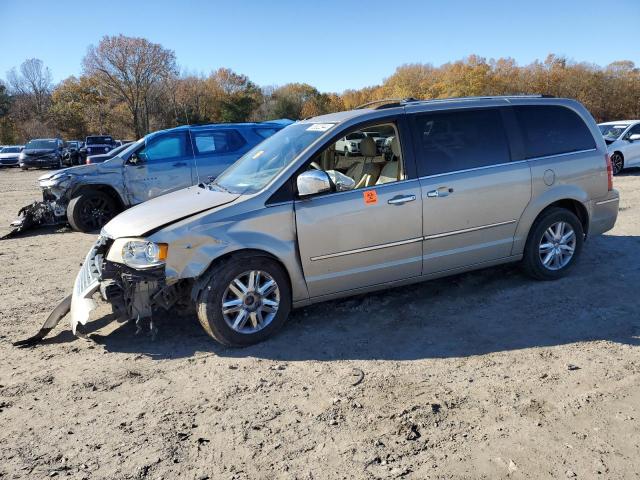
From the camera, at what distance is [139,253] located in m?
3.97

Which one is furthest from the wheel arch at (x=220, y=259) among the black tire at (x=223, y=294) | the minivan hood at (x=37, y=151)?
the minivan hood at (x=37, y=151)

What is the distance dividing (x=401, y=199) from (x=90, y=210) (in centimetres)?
706

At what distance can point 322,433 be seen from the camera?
9.70ft

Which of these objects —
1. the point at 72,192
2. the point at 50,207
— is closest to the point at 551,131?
the point at 72,192

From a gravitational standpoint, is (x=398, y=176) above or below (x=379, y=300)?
above

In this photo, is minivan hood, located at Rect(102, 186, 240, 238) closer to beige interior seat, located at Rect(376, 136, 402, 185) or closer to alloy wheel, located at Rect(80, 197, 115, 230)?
beige interior seat, located at Rect(376, 136, 402, 185)

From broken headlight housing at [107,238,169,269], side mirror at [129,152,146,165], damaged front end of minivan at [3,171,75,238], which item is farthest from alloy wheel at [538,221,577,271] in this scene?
damaged front end of minivan at [3,171,75,238]

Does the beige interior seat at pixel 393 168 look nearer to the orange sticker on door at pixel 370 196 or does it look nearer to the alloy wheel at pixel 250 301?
the orange sticker on door at pixel 370 196

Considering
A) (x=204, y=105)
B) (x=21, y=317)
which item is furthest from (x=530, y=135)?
(x=204, y=105)

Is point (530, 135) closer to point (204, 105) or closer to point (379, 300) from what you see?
point (379, 300)

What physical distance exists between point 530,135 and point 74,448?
476 cm

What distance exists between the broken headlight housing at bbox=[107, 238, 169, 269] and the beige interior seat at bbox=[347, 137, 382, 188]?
2.01m

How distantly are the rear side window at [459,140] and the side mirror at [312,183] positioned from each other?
0.98 metres

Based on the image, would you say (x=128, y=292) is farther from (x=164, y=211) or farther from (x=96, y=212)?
(x=96, y=212)
